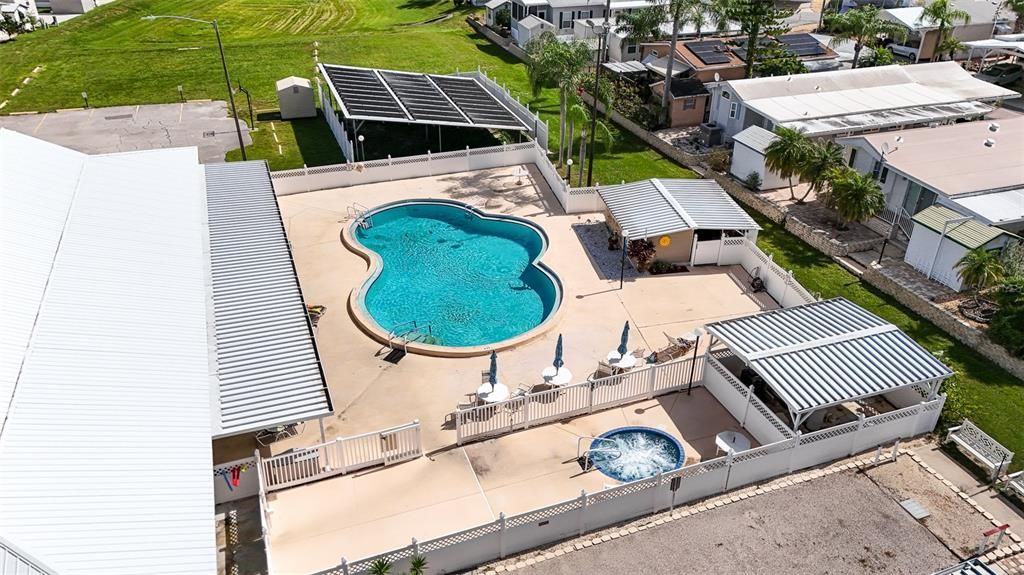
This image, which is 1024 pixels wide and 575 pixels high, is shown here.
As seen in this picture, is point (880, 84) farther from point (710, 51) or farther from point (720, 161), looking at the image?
point (720, 161)

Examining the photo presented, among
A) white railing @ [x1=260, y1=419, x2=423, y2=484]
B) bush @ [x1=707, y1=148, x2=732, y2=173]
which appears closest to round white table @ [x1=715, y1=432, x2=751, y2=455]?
white railing @ [x1=260, y1=419, x2=423, y2=484]

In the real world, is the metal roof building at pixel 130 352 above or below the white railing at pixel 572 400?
above

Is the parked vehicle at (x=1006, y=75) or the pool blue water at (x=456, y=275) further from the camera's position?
the parked vehicle at (x=1006, y=75)

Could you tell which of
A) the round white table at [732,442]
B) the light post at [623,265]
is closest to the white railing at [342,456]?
the round white table at [732,442]

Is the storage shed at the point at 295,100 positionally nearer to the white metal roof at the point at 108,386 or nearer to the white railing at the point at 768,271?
the white metal roof at the point at 108,386

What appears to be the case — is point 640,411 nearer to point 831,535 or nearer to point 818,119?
point 831,535

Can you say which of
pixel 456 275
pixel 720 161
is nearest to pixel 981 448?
pixel 456 275

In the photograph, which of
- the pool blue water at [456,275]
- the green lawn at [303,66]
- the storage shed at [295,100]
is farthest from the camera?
the storage shed at [295,100]
